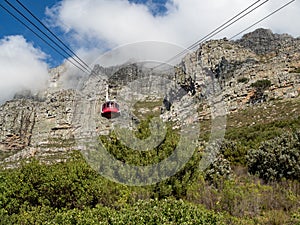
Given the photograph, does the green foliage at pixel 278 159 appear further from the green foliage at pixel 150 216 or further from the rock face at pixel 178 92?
the green foliage at pixel 150 216

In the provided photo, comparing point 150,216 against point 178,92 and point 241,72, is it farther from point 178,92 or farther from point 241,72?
point 241,72

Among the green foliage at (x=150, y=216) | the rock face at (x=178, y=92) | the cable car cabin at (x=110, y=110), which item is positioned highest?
the rock face at (x=178, y=92)

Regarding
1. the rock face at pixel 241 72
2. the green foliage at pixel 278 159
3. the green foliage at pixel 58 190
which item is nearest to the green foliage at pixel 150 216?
the green foliage at pixel 58 190

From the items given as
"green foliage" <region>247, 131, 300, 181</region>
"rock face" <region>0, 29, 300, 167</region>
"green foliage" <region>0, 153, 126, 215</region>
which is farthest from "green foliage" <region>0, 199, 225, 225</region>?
"green foliage" <region>247, 131, 300, 181</region>

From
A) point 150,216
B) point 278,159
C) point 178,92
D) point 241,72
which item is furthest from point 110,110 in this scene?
point 241,72

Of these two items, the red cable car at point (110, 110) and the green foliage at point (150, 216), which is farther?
the red cable car at point (110, 110)

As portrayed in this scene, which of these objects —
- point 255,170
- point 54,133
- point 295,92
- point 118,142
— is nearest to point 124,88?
point 118,142
